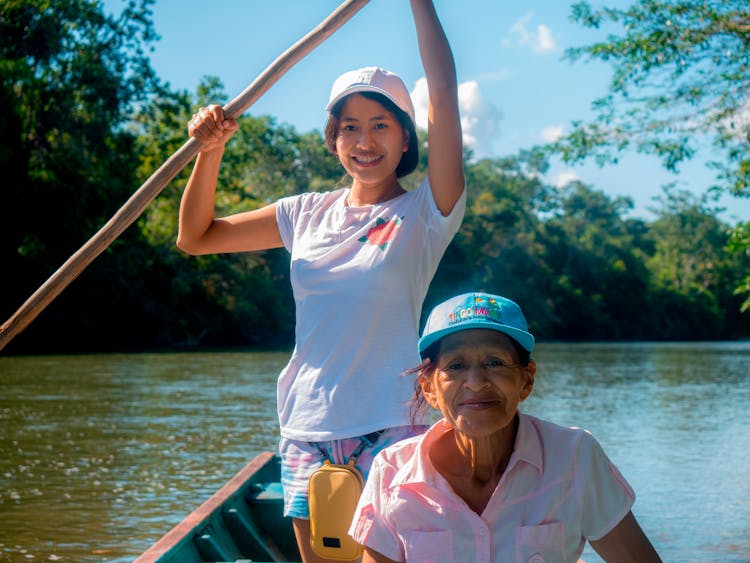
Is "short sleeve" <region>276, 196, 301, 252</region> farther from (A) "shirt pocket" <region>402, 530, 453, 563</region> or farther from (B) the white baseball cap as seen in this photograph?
(A) "shirt pocket" <region>402, 530, 453, 563</region>

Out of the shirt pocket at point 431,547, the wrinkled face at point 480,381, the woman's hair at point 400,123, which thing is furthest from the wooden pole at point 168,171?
Result: the shirt pocket at point 431,547

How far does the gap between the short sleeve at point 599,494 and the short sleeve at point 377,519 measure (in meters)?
0.33

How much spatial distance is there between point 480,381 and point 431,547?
0.98 feet

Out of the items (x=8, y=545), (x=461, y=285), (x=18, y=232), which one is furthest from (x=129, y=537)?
(x=461, y=285)

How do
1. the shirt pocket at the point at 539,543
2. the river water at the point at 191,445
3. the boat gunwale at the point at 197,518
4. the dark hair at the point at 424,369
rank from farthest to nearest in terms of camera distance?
the river water at the point at 191,445, the boat gunwale at the point at 197,518, the dark hair at the point at 424,369, the shirt pocket at the point at 539,543

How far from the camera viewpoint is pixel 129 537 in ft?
21.4

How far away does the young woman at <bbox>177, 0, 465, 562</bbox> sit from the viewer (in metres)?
2.11

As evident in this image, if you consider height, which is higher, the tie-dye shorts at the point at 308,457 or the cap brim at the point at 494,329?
the cap brim at the point at 494,329

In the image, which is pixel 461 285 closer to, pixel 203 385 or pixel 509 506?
pixel 203 385

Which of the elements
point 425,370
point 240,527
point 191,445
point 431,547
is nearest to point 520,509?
point 431,547

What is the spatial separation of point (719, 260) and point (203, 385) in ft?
134

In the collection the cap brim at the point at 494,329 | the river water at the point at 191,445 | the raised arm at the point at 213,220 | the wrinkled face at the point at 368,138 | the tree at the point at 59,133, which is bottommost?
the river water at the point at 191,445

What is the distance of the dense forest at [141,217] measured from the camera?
2436 cm

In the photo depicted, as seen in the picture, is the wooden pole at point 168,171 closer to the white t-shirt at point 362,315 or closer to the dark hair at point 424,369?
the white t-shirt at point 362,315
